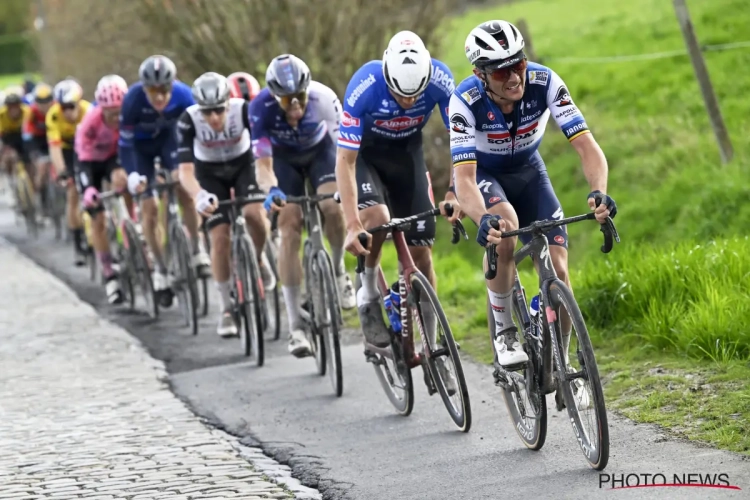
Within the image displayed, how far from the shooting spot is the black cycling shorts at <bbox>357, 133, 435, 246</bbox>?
7.72 m

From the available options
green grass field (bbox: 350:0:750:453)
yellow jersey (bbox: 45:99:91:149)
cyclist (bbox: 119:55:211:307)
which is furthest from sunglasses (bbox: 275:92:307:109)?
yellow jersey (bbox: 45:99:91:149)

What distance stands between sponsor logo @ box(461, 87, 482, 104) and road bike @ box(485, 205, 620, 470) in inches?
31.6

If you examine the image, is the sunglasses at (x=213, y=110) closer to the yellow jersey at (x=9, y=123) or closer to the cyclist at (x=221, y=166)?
the cyclist at (x=221, y=166)

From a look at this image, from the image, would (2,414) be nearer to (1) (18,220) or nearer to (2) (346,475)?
(2) (346,475)

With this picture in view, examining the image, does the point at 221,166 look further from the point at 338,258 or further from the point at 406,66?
the point at 406,66

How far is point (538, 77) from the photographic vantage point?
638 centimetres

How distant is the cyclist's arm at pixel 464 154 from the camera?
248 inches

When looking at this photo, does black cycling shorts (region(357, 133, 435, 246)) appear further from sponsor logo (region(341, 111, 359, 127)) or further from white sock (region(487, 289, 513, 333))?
white sock (region(487, 289, 513, 333))

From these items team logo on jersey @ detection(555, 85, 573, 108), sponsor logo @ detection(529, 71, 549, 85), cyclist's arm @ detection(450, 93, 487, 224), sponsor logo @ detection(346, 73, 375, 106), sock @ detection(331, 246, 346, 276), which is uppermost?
sponsor logo @ detection(346, 73, 375, 106)

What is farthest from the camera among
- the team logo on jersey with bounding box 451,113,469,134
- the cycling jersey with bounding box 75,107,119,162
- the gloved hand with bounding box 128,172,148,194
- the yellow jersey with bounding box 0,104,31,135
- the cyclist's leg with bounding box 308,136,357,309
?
the yellow jersey with bounding box 0,104,31,135

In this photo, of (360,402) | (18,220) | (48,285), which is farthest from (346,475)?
(18,220)

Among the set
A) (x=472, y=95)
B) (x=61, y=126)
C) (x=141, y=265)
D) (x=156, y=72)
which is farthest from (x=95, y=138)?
(x=472, y=95)

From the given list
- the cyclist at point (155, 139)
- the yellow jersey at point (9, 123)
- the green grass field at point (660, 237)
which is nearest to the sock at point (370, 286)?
the green grass field at point (660, 237)

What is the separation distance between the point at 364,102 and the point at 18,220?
60.9 ft
